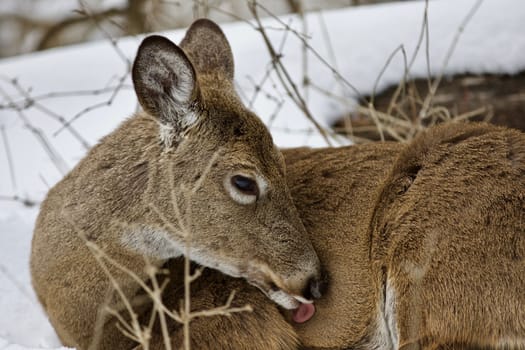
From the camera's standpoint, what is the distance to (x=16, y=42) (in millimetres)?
11508

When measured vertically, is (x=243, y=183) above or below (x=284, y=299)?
above

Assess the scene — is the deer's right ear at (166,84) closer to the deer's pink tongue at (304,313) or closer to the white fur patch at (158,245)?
the white fur patch at (158,245)

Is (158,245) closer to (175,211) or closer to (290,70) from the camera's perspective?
(175,211)

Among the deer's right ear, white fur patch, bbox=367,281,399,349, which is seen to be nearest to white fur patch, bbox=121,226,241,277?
the deer's right ear

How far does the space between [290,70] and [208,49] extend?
2.87 m

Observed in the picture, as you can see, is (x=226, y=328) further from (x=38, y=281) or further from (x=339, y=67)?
(x=339, y=67)

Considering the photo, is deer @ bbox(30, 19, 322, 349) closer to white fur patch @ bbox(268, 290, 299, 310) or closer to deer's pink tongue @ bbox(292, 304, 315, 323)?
white fur patch @ bbox(268, 290, 299, 310)

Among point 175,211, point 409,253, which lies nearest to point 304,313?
point 409,253

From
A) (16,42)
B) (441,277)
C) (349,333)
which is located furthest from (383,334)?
(16,42)

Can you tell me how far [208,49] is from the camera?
4.66 metres

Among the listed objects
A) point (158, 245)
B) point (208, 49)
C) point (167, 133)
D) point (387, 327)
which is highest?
point (208, 49)

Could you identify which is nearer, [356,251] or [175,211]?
[175,211]

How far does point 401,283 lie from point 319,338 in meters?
0.51

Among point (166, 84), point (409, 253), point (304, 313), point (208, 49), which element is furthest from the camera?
point (208, 49)
